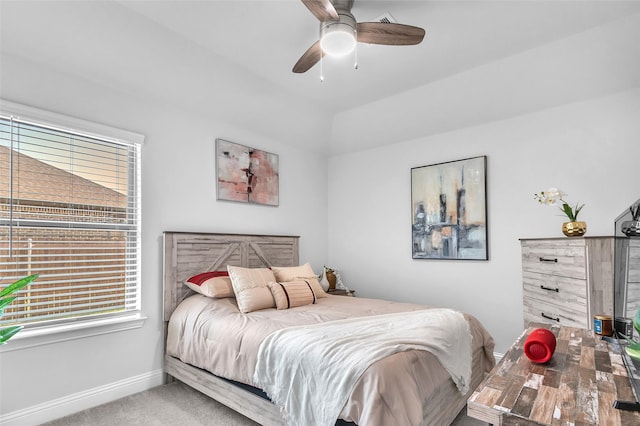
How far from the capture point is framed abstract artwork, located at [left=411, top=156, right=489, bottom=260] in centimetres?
382

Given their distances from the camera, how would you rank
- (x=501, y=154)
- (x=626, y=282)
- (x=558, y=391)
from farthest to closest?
(x=501, y=154) → (x=626, y=282) → (x=558, y=391)

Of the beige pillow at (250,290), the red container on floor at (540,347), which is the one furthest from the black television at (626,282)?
the beige pillow at (250,290)

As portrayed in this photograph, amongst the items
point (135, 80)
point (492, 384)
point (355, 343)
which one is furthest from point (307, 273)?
point (492, 384)

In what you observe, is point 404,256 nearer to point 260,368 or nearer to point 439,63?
point 439,63

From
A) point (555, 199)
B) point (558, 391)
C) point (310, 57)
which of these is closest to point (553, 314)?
point (555, 199)

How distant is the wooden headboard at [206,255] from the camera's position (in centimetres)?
318

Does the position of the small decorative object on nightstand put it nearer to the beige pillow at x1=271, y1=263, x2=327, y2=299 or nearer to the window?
the beige pillow at x1=271, y1=263, x2=327, y2=299

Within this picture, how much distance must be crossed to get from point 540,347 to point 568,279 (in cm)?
176

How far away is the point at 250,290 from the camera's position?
3.02 meters

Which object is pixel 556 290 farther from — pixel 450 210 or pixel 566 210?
pixel 450 210

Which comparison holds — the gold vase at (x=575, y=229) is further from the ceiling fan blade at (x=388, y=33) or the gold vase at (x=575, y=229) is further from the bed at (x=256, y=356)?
the ceiling fan blade at (x=388, y=33)

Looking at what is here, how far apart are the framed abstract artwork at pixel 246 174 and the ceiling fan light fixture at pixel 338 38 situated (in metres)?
1.92

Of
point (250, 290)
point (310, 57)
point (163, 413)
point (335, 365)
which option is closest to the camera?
point (335, 365)

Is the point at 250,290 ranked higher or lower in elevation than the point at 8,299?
lower
